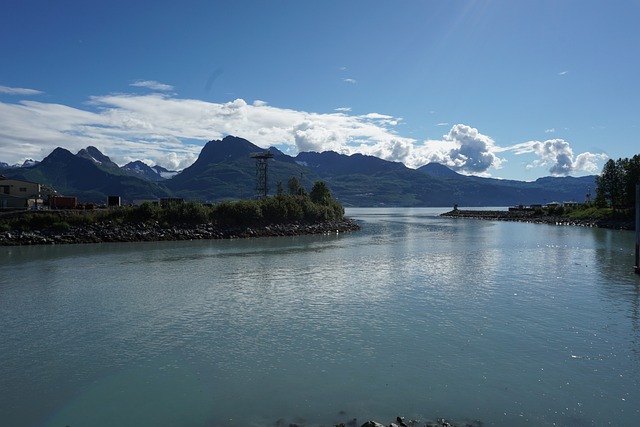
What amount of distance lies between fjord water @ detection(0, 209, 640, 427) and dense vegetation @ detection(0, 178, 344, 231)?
3379 centimetres

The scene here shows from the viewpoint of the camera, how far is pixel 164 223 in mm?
73125

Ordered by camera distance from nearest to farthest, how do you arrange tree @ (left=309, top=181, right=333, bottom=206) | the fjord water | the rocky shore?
the fjord water
the rocky shore
tree @ (left=309, top=181, right=333, bottom=206)

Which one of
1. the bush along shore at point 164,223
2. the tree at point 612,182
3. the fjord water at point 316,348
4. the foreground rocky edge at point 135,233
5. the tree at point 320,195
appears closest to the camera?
the fjord water at point 316,348

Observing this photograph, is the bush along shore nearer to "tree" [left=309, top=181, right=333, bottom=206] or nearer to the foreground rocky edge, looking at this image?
the foreground rocky edge

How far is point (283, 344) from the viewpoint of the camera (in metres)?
17.7

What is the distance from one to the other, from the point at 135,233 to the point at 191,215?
11.1 meters

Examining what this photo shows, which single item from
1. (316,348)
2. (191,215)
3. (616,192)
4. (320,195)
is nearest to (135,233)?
(191,215)

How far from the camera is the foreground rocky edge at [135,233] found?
61.0 m

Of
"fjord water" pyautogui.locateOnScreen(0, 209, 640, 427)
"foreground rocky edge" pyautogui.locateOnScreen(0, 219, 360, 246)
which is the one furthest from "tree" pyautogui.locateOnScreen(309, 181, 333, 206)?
"fjord water" pyautogui.locateOnScreen(0, 209, 640, 427)

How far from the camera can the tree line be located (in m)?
98.4

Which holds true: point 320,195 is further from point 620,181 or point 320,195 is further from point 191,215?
point 620,181

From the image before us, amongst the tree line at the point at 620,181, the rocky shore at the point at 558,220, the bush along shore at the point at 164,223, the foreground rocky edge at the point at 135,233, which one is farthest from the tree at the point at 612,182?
the foreground rocky edge at the point at 135,233

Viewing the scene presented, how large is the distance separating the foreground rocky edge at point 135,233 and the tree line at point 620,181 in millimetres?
72087

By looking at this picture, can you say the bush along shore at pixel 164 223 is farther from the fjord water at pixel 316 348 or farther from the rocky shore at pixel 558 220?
the rocky shore at pixel 558 220
